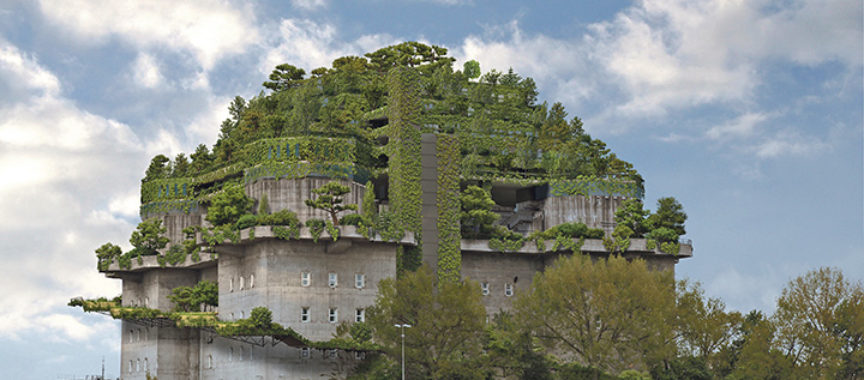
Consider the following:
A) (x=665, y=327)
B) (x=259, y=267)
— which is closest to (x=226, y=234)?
(x=259, y=267)

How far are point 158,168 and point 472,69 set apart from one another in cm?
4199

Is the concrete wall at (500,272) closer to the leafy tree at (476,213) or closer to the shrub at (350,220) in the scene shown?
the leafy tree at (476,213)

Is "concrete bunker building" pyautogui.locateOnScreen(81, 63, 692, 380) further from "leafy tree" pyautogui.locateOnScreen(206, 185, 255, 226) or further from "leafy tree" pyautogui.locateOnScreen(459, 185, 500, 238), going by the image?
"leafy tree" pyautogui.locateOnScreen(459, 185, 500, 238)

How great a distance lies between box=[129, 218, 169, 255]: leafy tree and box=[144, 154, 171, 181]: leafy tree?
8417mm

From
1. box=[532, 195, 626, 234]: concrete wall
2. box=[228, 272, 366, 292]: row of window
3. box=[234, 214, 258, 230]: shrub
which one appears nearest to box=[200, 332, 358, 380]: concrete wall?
box=[228, 272, 366, 292]: row of window

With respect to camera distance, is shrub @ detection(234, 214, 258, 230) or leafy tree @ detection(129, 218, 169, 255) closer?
shrub @ detection(234, 214, 258, 230)

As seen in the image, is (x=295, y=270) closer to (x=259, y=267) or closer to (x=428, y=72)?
(x=259, y=267)

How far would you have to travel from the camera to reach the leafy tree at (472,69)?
5906 inches

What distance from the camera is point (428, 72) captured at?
144125mm

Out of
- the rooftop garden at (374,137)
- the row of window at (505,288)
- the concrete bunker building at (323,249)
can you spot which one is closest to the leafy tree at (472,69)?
the rooftop garden at (374,137)

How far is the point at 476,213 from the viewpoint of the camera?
115 metres

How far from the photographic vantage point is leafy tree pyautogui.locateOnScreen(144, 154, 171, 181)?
431 feet

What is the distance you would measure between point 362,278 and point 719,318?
32619mm

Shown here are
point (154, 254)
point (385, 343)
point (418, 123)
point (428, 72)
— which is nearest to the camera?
point (385, 343)
